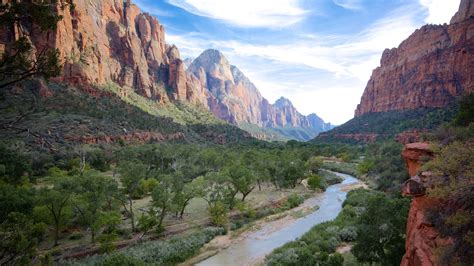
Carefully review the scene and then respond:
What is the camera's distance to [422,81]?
471 feet

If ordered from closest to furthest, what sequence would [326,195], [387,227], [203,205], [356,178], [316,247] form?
[387,227] → [316,247] → [203,205] → [326,195] → [356,178]

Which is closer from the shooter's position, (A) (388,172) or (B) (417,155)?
(B) (417,155)

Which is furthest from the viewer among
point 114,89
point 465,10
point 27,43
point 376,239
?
point 465,10

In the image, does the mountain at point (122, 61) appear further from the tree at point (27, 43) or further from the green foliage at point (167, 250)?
the tree at point (27, 43)

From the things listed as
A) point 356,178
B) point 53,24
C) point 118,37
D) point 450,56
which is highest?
point 118,37

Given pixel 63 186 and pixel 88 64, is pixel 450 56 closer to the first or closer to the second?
pixel 88 64

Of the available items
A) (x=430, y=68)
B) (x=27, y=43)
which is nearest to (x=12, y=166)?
(x=27, y=43)

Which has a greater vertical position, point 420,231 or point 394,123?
point 394,123

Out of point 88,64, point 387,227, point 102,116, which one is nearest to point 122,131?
point 102,116

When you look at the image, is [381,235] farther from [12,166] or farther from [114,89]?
[114,89]

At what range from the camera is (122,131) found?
82.4 metres

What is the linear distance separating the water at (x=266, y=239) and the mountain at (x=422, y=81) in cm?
6788

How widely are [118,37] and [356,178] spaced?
12658 centimetres

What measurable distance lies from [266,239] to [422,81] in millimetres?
143953
